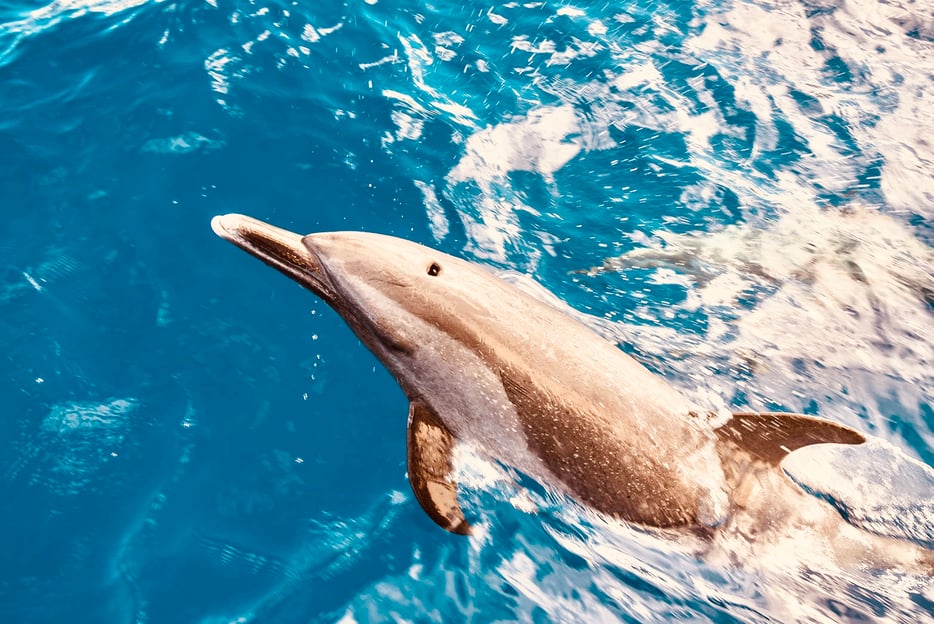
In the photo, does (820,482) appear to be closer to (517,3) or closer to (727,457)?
(727,457)

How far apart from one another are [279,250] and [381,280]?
696mm

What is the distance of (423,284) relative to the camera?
3.94 metres

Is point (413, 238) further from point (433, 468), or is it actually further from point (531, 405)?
point (531, 405)

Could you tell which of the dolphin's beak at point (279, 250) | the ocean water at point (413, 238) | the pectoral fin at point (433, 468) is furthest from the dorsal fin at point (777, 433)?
the dolphin's beak at point (279, 250)

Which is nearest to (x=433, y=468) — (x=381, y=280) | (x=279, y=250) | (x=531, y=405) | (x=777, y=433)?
(x=531, y=405)

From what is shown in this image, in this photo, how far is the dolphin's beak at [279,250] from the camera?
13.7 ft

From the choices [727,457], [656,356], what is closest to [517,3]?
[656,356]

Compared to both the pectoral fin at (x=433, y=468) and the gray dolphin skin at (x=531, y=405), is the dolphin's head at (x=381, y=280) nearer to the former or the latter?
the gray dolphin skin at (x=531, y=405)

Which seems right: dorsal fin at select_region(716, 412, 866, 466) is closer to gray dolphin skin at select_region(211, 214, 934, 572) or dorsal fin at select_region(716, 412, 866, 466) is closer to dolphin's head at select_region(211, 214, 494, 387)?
gray dolphin skin at select_region(211, 214, 934, 572)

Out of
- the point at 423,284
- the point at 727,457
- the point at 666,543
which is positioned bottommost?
the point at 666,543

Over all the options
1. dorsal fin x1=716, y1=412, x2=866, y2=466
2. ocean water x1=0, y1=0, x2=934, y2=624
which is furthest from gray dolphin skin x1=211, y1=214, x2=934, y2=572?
ocean water x1=0, y1=0, x2=934, y2=624

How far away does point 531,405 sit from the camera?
3812mm

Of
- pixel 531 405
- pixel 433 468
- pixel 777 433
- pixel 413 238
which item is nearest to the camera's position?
pixel 531 405

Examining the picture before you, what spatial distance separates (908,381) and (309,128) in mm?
5722
